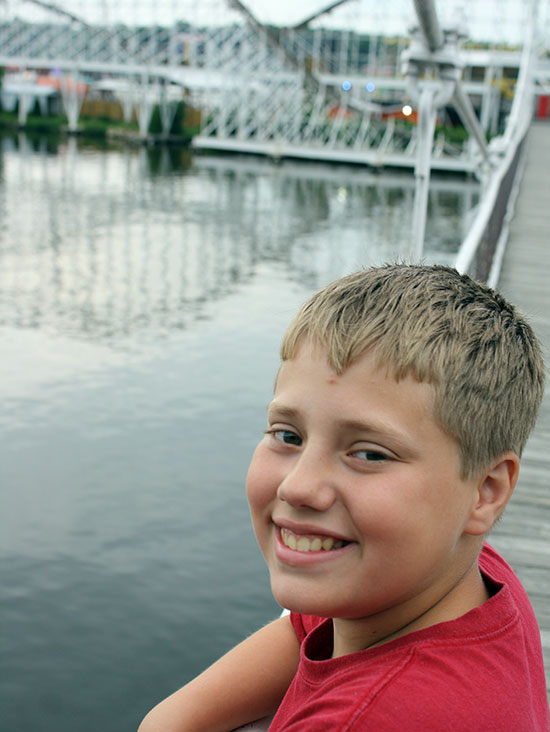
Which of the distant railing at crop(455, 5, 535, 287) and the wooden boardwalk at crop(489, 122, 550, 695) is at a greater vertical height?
the distant railing at crop(455, 5, 535, 287)

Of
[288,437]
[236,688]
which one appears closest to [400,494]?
[288,437]

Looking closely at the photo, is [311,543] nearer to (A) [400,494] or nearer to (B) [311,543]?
(B) [311,543]

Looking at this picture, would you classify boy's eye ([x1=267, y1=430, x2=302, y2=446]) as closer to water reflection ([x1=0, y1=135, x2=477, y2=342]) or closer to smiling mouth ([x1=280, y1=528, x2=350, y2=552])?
smiling mouth ([x1=280, y1=528, x2=350, y2=552])

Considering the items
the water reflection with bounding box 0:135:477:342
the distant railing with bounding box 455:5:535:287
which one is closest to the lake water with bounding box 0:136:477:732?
the water reflection with bounding box 0:135:477:342

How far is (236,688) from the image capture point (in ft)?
4.21

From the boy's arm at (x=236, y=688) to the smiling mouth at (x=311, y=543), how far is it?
397 mm

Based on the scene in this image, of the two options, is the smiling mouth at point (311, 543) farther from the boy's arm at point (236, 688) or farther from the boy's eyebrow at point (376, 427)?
the boy's arm at point (236, 688)

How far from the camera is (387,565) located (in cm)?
91

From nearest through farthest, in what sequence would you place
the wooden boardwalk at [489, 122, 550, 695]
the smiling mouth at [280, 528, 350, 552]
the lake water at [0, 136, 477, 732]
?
the smiling mouth at [280, 528, 350, 552] < the wooden boardwalk at [489, 122, 550, 695] < the lake water at [0, 136, 477, 732]

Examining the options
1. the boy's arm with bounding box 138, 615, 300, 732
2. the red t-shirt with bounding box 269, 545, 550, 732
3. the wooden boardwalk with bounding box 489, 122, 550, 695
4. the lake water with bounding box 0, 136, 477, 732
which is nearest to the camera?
the red t-shirt with bounding box 269, 545, 550, 732

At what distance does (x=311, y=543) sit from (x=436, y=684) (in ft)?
0.63

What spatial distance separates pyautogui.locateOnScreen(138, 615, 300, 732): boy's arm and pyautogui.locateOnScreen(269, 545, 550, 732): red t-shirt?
264 millimetres

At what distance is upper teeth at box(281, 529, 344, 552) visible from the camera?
923 millimetres

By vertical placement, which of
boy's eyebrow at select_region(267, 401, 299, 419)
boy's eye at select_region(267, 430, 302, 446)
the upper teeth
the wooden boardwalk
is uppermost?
boy's eyebrow at select_region(267, 401, 299, 419)
